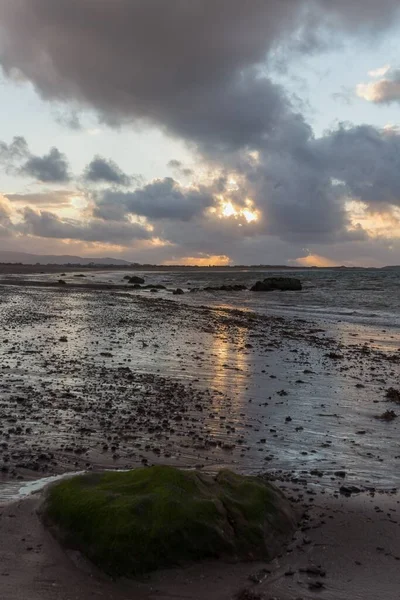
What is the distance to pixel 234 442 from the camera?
9.99 m

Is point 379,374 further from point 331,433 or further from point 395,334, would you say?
point 395,334

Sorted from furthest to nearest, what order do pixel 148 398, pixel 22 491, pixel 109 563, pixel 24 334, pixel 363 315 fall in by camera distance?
pixel 363 315 < pixel 24 334 < pixel 148 398 < pixel 22 491 < pixel 109 563

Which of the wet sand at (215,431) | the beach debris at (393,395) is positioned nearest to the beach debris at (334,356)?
the wet sand at (215,431)

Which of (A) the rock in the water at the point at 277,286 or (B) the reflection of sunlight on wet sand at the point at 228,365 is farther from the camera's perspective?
(A) the rock in the water at the point at 277,286

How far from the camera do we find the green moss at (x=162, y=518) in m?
5.64

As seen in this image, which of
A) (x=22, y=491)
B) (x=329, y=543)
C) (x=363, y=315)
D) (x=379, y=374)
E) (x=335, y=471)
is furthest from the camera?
(x=363, y=315)

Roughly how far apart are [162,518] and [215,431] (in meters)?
4.73

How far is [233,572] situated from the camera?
5.56m

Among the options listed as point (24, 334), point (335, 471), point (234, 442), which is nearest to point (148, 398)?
point (234, 442)

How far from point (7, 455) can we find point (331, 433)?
6.65 meters

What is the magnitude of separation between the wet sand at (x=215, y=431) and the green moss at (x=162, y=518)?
25 centimetres

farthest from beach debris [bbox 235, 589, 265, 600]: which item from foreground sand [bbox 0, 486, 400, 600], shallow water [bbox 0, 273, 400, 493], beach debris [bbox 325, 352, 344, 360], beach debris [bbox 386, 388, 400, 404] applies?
beach debris [bbox 325, 352, 344, 360]

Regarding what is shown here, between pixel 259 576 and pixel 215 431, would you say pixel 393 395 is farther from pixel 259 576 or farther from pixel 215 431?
pixel 259 576

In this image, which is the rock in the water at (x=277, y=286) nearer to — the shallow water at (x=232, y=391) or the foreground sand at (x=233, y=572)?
the shallow water at (x=232, y=391)
